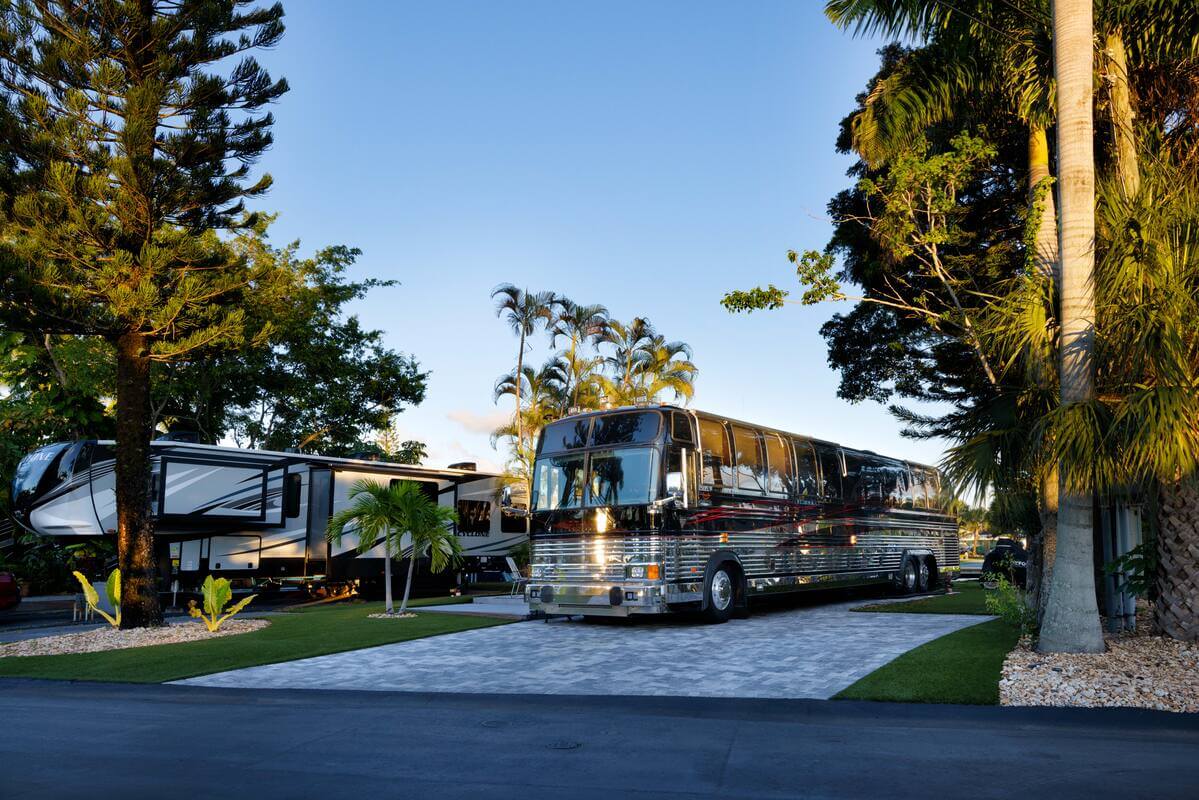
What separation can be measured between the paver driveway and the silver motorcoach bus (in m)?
0.64

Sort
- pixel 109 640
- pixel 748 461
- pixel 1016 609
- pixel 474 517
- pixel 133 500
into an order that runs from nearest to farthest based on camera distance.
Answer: pixel 1016 609, pixel 109 640, pixel 133 500, pixel 748 461, pixel 474 517

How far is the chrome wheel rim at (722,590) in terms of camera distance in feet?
50.1

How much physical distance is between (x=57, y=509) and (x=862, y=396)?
20.4 m

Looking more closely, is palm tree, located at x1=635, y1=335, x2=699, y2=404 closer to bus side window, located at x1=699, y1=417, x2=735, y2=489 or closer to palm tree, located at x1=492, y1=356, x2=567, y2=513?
palm tree, located at x1=492, y1=356, x2=567, y2=513

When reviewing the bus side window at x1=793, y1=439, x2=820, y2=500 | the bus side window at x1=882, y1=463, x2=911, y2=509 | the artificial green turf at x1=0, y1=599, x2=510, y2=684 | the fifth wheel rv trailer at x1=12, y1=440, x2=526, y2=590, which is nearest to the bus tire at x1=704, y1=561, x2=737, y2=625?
the bus side window at x1=793, y1=439, x2=820, y2=500

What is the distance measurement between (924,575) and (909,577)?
4.03 ft

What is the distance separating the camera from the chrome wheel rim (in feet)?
50.1

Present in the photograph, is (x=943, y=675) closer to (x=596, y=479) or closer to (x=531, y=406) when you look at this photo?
(x=596, y=479)

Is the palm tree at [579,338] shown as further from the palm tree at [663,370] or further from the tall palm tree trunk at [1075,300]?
the tall palm tree trunk at [1075,300]

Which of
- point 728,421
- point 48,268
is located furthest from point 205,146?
point 728,421

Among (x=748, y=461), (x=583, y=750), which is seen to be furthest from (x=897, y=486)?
(x=583, y=750)

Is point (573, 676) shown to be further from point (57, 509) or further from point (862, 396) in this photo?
point (862, 396)

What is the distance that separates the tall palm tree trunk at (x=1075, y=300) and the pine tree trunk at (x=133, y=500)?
1294 cm

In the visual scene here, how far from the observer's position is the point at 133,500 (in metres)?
15.2
